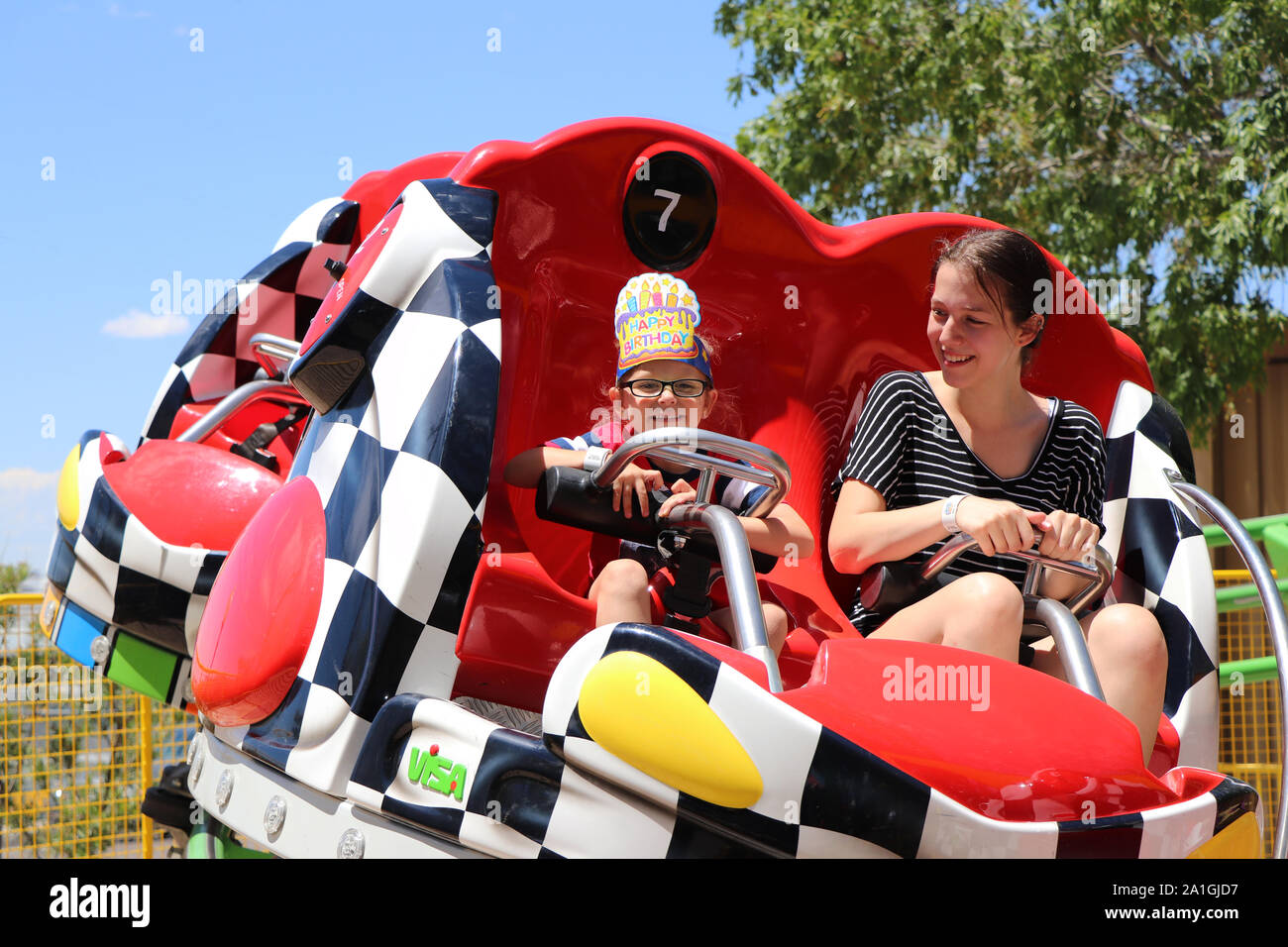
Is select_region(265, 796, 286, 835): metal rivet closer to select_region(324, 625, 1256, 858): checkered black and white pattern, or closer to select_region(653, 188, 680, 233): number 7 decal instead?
select_region(324, 625, 1256, 858): checkered black and white pattern

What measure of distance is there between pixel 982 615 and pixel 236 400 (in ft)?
6.44

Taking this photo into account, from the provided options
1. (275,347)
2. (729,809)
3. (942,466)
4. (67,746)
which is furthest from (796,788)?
(67,746)

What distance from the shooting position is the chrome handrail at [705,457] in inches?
68.9

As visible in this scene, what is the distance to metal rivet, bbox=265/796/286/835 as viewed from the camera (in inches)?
75.3

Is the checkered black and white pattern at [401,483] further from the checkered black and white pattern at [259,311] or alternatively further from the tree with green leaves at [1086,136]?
the tree with green leaves at [1086,136]

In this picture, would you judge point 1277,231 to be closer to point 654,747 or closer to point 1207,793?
point 1207,793

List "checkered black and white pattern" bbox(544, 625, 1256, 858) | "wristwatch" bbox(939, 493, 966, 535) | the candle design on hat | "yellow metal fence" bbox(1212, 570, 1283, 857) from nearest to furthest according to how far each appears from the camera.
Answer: "checkered black and white pattern" bbox(544, 625, 1256, 858), "wristwatch" bbox(939, 493, 966, 535), the candle design on hat, "yellow metal fence" bbox(1212, 570, 1283, 857)

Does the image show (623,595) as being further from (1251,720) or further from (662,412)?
(1251,720)

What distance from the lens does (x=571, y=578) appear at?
97.8 inches

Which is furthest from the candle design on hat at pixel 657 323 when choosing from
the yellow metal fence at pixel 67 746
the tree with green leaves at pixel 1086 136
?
the tree with green leaves at pixel 1086 136

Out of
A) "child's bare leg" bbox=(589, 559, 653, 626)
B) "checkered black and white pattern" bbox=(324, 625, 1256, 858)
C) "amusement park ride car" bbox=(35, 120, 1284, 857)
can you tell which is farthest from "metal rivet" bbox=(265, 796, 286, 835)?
"child's bare leg" bbox=(589, 559, 653, 626)

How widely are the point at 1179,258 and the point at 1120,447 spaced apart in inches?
171

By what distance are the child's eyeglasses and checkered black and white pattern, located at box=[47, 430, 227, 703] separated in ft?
3.78

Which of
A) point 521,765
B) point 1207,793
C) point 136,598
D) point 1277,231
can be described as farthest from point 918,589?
point 1277,231
